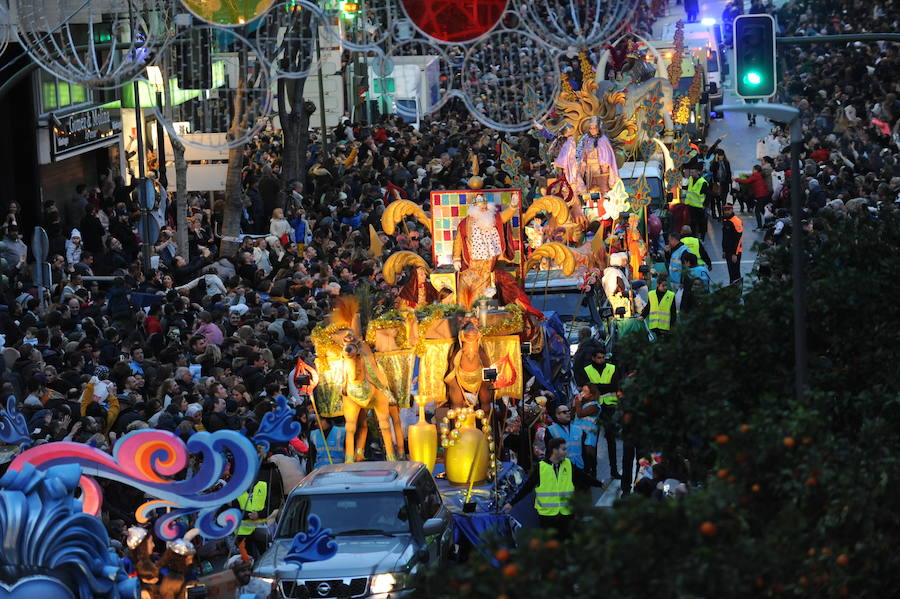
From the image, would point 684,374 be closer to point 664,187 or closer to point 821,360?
point 821,360

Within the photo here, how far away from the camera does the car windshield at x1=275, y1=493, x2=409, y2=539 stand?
52.3ft

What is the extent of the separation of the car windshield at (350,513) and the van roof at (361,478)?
68 millimetres

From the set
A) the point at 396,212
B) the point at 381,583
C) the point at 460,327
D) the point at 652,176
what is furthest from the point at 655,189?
the point at 381,583

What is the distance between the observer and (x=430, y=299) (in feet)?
71.5

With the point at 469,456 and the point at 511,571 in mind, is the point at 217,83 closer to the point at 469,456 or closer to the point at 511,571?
the point at 469,456

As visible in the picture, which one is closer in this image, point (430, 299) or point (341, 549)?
point (341, 549)

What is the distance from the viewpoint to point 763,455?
1087cm

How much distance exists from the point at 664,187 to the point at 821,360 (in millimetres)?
21000

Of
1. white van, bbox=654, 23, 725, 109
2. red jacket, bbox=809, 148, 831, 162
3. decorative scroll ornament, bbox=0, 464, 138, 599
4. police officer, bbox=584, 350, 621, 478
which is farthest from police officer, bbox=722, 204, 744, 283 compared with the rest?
white van, bbox=654, 23, 725, 109

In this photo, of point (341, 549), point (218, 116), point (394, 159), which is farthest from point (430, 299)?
point (394, 159)

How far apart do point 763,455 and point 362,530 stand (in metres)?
5.77

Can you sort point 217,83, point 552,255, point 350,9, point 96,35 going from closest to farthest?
point 552,255 < point 350,9 < point 217,83 < point 96,35

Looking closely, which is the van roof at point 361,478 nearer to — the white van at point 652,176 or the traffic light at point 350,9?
the traffic light at point 350,9

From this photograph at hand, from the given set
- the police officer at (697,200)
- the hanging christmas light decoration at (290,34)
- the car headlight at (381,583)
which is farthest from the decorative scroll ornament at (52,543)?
the police officer at (697,200)
